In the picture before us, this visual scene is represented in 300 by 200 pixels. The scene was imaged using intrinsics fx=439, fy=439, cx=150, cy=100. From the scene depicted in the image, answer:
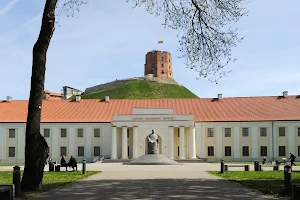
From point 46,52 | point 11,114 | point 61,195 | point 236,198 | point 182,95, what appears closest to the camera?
point 236,198

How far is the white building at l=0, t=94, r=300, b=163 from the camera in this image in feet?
184

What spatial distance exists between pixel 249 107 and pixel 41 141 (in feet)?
157

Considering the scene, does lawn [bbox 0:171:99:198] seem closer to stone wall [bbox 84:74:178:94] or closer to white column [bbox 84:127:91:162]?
white column [bbox 84:127:91:162]

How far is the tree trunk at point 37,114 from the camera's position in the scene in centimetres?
1583

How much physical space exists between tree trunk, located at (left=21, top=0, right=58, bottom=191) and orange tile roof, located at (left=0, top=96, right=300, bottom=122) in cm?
4241

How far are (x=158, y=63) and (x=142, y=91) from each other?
1483 cm

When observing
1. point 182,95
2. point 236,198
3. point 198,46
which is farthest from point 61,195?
point 182,95

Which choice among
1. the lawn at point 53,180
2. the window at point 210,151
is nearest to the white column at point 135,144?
the window at point 210,151

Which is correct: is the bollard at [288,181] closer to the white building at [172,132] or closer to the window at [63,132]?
the white building at [172,132]

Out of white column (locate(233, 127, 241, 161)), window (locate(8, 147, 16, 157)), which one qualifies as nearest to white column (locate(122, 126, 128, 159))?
white column (locate(233, 127, 241, 161))

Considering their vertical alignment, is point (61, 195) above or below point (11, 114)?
below

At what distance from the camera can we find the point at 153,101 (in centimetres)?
6494

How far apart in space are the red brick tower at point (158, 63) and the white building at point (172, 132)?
67.8m

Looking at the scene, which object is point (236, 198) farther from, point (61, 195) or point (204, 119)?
point (204, 119)
